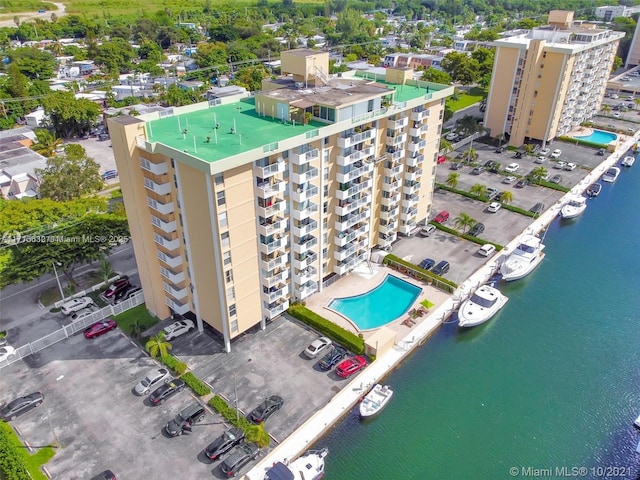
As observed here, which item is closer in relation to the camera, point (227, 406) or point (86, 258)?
point (227, 406)

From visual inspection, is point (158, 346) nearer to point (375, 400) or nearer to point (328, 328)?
point (328, 328)

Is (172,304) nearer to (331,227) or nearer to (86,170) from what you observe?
(331,227)

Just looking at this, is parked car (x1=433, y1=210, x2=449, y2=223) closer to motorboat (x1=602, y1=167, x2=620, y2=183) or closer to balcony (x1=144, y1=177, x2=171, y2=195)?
motorboat (x1=602, y1=167, x2=620, y2=183)

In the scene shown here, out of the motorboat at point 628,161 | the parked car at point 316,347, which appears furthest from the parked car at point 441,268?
the motorboat at point 628,161

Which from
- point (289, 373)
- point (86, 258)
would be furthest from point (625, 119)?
point (86, 258)

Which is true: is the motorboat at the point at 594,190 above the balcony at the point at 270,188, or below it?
below

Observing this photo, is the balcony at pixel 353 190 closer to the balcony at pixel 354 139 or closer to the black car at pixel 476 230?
the balcony at pixel 354 139

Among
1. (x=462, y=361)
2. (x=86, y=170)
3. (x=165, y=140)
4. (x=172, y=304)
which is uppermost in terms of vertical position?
(x=165, y=140)

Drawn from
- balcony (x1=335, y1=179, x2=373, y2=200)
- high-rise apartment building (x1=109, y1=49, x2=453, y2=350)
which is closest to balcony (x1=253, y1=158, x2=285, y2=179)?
high-rise apartment building (x1=109, y1=49, x2=453, y2=350)
